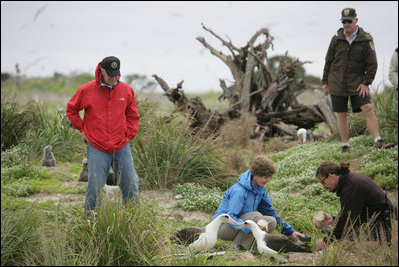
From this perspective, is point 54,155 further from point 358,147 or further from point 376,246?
point 376,246

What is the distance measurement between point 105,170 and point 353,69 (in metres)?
4.78

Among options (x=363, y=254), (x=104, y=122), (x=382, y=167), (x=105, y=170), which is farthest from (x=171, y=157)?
(x=363, y=254)

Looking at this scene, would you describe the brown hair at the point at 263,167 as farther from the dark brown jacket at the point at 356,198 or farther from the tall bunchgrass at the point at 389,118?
the tall bunchgrass at the point at 389,118

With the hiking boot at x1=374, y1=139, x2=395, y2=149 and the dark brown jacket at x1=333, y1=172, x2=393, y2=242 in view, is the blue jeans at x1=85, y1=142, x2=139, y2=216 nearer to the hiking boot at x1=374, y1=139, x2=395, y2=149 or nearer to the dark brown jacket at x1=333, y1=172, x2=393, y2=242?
the dark brown jacket at x1=333, y1=172, x2=393, y2=242

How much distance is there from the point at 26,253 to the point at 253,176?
7.82ft

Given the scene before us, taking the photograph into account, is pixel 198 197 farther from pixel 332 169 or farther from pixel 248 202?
pixel 332 169

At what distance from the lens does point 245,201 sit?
18.2ft

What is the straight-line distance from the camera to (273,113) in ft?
51.9

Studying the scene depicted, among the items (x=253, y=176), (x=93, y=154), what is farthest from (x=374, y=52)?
(x=93, y=154)

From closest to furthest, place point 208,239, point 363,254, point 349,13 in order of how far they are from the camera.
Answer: point 363,254 → point 208,239 → point 349,13

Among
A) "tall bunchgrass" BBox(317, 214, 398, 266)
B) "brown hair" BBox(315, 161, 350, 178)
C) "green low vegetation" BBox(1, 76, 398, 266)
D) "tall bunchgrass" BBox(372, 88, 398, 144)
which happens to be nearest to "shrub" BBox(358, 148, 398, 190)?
"green low vegetation" BBox(1, 76, 398, 266)

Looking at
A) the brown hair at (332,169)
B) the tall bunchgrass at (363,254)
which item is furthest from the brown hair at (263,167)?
the tall bunchgrass at (363,254)

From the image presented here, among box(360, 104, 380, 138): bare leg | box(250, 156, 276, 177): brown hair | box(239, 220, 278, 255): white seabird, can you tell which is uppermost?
box(360, 104, 380, 138): bare leg

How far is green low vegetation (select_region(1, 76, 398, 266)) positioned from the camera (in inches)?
177
